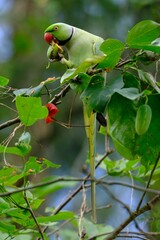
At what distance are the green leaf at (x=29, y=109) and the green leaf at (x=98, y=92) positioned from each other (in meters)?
0.09

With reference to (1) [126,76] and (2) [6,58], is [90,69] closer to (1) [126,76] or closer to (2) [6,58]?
(1) [126,76]

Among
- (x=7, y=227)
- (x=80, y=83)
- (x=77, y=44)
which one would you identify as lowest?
(x=7, y=227)

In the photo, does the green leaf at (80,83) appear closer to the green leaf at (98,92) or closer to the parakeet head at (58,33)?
the green leaf at (98,92)

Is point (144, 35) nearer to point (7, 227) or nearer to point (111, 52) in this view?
point (111, 52)

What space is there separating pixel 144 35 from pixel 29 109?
0.29 metres

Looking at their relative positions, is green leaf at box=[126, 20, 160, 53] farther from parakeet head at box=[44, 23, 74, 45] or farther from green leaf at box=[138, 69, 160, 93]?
parakeet head at box=[44, 23, 74, 45]

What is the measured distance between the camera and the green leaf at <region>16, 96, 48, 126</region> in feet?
3.78

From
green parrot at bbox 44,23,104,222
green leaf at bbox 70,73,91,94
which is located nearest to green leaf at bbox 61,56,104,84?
green leaf at bbox 70,73,91,94

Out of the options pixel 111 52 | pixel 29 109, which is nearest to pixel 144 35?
pixel 111 52

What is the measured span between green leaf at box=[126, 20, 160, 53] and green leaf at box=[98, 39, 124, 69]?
24 millimetres

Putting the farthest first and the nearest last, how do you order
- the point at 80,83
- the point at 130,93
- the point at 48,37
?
1. the point at 48,37
2. the point at 80,83
3. the point at 130,93

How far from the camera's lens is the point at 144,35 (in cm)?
112

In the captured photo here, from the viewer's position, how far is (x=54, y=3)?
5.41 metres

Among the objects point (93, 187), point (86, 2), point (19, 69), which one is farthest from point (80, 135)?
point (93, 187)
